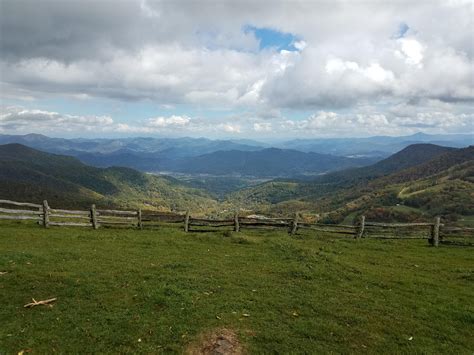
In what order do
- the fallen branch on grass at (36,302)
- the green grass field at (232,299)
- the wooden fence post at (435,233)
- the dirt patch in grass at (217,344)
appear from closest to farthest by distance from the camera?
the dirt patch in grass at (217,344) → the green grass field at (232,299) → the fallen branch on grass at (36,302) → the wooden fence post at (435,233)

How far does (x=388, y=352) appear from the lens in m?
9.38

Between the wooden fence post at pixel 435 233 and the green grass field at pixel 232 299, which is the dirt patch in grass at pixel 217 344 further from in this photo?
the wooden fence post at pixel 435 233

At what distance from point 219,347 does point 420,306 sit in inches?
317

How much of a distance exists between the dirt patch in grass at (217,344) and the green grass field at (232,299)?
190mm

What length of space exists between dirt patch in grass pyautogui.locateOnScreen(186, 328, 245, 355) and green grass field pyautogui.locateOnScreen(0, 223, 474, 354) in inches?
7.5

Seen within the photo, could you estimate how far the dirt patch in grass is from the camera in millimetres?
8836

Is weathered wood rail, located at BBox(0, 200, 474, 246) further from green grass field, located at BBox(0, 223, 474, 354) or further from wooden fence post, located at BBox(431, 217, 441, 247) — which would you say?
green grass field, located at BBox(0, 223, 474, 354)

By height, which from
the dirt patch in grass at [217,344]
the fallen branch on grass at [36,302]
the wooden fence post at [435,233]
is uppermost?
the fallen branch on grass at [36,302]

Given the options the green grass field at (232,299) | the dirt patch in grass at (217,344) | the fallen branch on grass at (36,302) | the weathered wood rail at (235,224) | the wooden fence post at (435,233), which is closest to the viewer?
the dirt patch in grass at (217,344)

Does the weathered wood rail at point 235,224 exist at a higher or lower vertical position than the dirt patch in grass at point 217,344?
lower

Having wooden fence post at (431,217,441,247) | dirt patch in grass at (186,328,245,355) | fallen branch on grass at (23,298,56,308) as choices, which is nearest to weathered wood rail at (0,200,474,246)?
wooden fence post at (431,217,441,247)

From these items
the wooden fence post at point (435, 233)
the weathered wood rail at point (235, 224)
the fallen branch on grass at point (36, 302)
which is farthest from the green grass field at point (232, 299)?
the weathered wood rail at point (235, 224)

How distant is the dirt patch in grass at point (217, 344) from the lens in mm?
8836

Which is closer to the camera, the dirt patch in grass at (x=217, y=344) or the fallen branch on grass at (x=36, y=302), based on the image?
the dirt patch in grass at (x=217, y=344)
